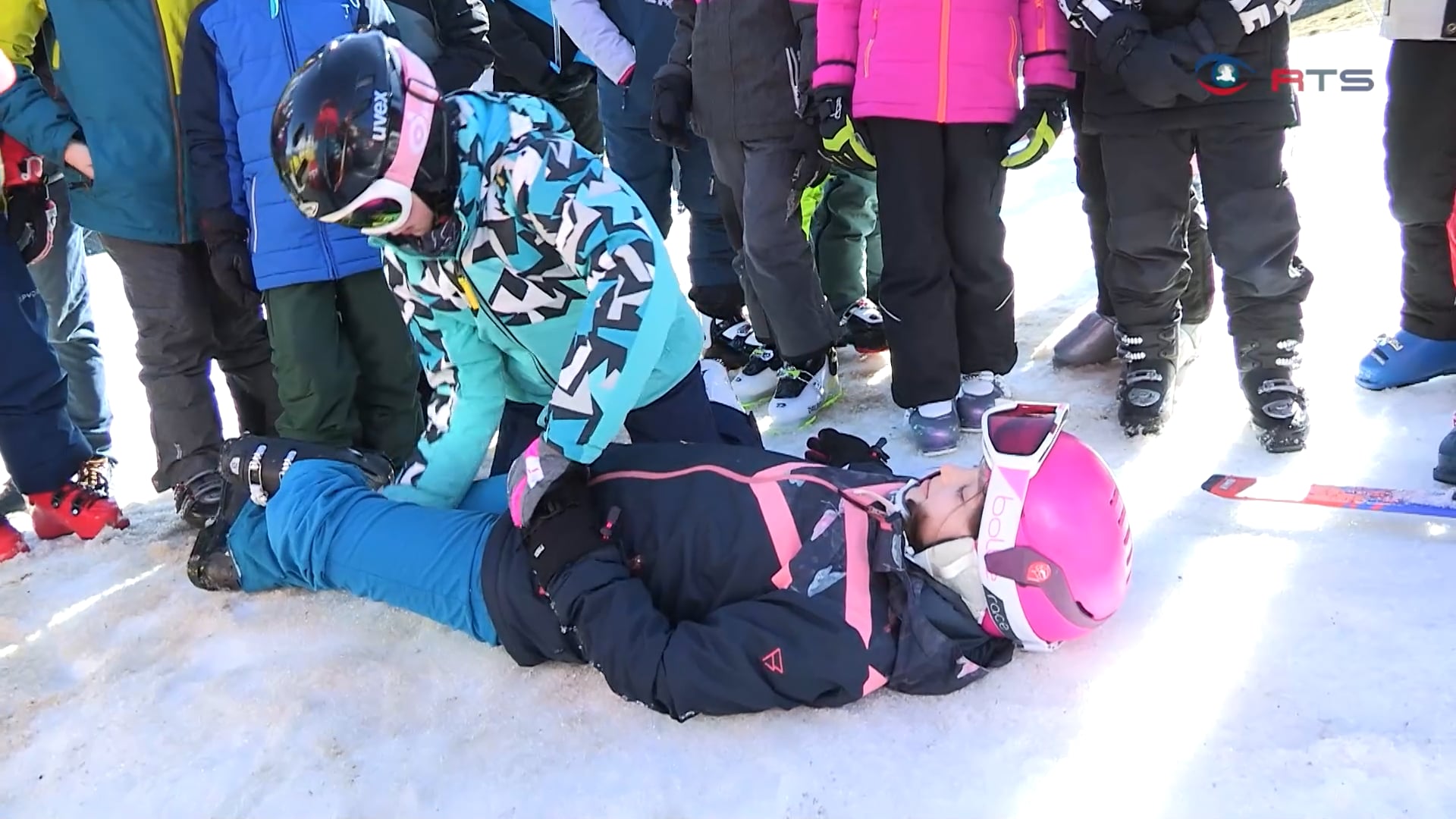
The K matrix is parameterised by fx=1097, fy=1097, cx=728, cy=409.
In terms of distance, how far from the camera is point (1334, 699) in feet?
6.37

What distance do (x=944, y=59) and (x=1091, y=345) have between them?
1.21m

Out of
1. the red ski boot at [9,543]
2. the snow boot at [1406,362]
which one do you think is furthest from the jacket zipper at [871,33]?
the red ski boot at [9,543]

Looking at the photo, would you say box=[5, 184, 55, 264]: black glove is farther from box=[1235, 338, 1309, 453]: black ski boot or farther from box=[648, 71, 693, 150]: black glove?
box=[1235, 338, 1309, 453]: black ski boot

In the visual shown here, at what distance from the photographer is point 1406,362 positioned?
3.16 meters

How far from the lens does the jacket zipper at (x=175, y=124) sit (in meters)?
3.07

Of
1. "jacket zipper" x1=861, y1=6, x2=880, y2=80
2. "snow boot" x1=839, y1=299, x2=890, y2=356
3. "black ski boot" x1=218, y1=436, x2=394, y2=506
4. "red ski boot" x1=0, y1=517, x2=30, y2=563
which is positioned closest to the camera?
"black ski boot" x1=218, y1=436, x2=394, y2=506

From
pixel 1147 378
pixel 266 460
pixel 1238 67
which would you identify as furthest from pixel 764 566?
pixel 1238 67

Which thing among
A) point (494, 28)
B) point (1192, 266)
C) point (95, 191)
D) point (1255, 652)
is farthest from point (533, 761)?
point (494, 28)

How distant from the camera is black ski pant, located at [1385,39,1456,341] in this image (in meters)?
2.95

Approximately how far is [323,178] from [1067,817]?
180cm

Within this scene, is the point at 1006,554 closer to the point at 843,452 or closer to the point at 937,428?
the point at 843,452

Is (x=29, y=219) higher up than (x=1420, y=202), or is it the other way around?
(x=29, y=219)

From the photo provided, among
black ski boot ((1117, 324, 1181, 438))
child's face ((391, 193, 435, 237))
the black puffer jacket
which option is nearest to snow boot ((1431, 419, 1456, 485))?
black ski boot ((1117, 324, 1181, 438))

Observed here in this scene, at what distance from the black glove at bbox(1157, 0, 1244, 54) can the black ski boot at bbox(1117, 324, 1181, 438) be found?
0.81 metres
